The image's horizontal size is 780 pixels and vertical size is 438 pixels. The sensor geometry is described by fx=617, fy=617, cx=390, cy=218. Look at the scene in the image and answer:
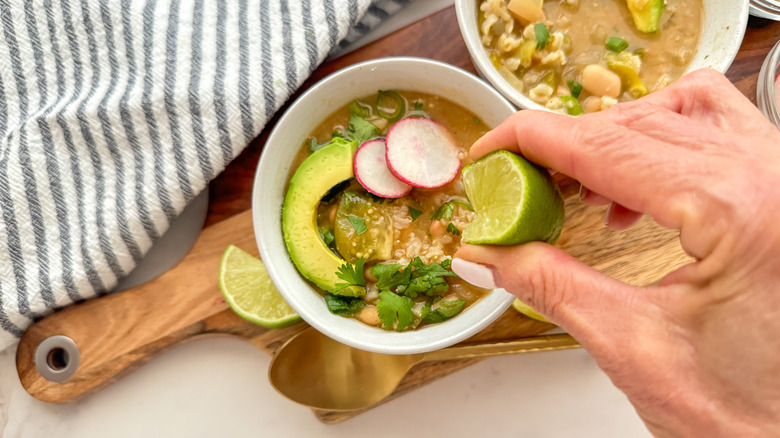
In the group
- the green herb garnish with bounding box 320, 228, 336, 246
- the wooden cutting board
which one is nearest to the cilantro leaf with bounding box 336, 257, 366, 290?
the green herb garnish with bounding box 320, 228, 336, 246

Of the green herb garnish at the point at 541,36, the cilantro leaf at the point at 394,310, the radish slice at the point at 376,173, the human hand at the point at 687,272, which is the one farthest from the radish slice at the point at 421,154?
the human hand at the point at 687,272

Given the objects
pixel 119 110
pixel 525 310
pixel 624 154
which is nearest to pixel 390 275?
pixel 525 310

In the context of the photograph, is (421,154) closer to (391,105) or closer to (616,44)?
(391,105)

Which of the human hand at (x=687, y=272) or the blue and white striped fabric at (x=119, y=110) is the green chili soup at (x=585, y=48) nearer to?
the blue and white striped fabric at (x=119, y=110)

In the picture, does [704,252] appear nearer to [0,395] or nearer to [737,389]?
[737,389]

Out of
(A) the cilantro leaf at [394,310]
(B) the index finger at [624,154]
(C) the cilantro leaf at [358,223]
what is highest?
(B) the index finger at [624,154]
